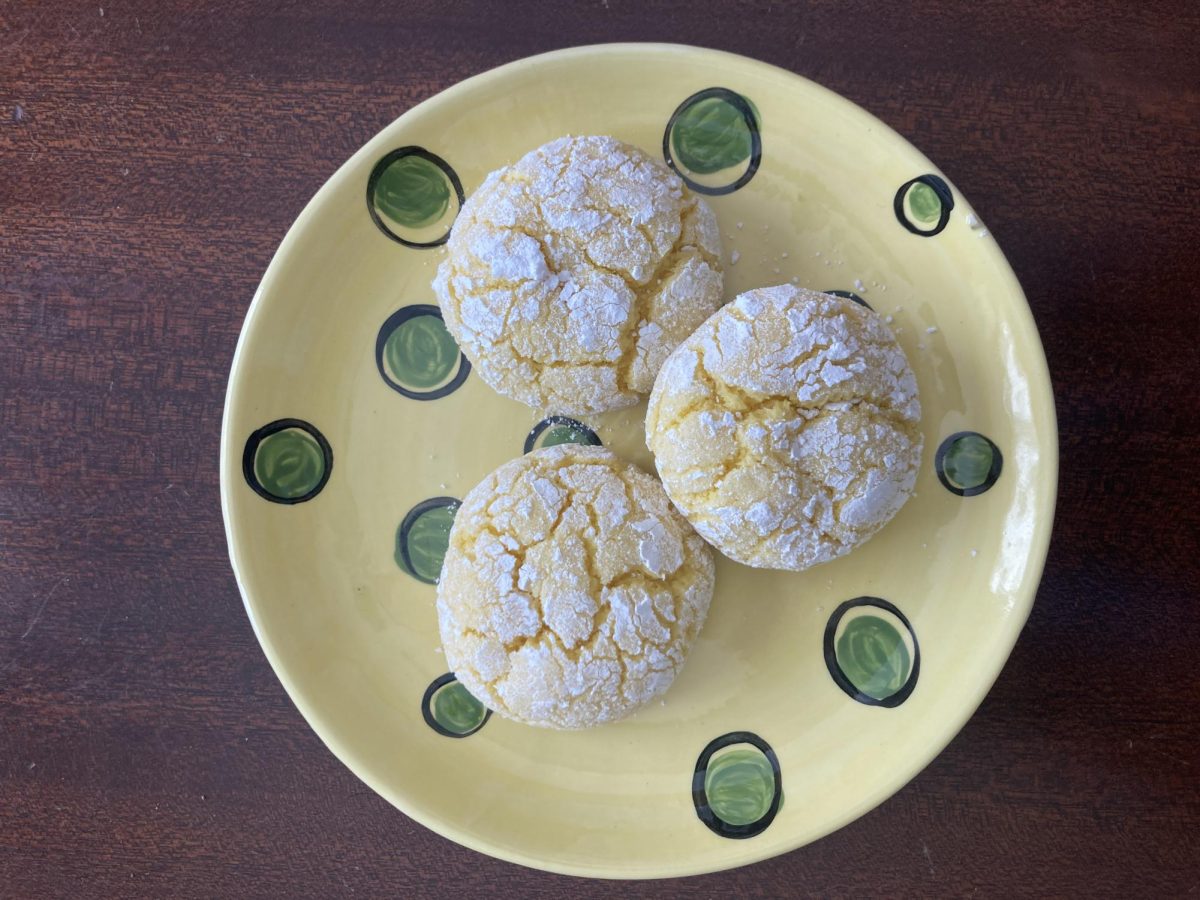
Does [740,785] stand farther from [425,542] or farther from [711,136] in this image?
[711,136]

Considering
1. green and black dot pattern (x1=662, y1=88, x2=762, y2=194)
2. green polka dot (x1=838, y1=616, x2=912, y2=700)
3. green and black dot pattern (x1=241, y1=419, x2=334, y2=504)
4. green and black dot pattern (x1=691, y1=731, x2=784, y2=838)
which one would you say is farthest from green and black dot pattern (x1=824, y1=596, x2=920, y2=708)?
green and black dot pattern (x1=241, y1=419, x2=334, y2=504)

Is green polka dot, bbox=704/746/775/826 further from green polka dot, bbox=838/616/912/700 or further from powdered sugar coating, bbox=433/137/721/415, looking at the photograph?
powdered sugar coating, bbox=433/137/721/415

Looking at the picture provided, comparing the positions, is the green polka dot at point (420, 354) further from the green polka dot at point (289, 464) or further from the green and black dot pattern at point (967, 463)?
the green and black dot pattern at point (967, 463)

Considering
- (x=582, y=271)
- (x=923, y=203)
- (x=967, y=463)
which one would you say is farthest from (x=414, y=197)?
(x=967, y=463)

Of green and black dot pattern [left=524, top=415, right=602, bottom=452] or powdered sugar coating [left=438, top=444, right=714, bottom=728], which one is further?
green and black dot pattern [left=524, top=415, right=602, bottom=452]

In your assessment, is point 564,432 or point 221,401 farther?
point 221,401
